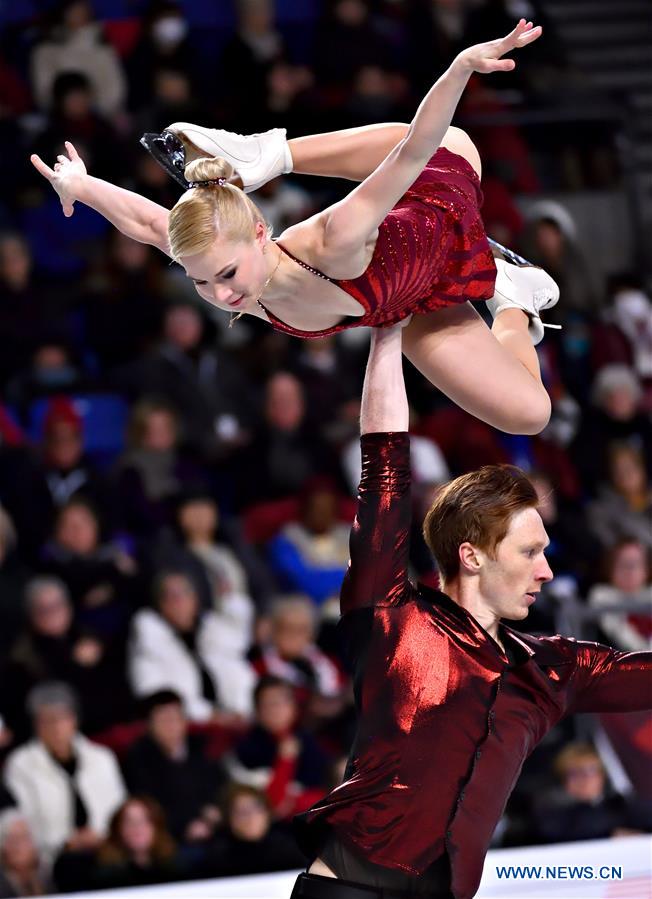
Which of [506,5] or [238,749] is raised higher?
[506,5]

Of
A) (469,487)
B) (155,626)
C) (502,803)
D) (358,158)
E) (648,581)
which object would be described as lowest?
(648,581)

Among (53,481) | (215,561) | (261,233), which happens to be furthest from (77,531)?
(261,233)

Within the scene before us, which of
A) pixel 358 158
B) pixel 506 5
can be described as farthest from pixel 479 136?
pixel 358 158

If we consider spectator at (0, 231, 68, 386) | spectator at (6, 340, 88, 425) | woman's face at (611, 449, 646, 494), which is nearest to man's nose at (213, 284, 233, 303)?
spectator at (6, 340, 88, 425)

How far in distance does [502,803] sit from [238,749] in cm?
308

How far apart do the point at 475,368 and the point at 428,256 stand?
26 centimetres

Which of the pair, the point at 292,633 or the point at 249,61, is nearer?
the point at 292,633

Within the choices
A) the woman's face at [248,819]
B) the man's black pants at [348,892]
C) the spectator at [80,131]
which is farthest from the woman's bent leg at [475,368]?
the spectator at [80,131]

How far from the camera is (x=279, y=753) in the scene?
5.62 meters

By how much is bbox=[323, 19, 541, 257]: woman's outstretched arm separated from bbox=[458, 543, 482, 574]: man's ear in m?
0.61

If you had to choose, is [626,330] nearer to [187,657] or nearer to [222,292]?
[187,657]

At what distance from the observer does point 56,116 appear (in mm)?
7055

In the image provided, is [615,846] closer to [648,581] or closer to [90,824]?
[90,824]

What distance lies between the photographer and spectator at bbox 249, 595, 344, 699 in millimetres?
5891
